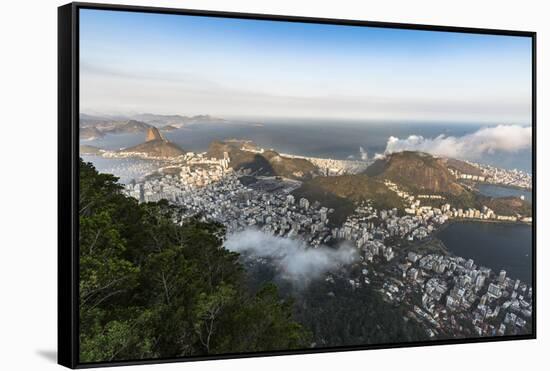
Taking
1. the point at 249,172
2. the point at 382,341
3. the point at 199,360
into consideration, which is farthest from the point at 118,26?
the point at 382,341

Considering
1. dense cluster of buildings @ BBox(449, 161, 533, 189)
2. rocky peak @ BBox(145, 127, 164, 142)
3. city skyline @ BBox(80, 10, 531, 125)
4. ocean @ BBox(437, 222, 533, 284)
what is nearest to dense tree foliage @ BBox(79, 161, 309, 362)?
rocky peak @ BBox(145, 127, 164, 142)

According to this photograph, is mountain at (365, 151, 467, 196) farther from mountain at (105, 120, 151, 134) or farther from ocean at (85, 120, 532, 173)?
mountain at (105, 120, 151, 134)

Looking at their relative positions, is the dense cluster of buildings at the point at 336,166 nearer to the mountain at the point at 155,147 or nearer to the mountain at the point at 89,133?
the mountain at the point at 155,147

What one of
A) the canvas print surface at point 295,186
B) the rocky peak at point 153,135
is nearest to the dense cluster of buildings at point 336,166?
the canvas print surface at point 295,186

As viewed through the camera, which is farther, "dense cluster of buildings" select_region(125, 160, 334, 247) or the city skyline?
"dense cluster of buildings" select_region(125, 160, 334, 247)

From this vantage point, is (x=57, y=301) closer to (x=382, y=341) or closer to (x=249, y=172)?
(x=249, y=172)

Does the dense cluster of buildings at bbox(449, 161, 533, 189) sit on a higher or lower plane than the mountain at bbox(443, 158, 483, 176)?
lower
